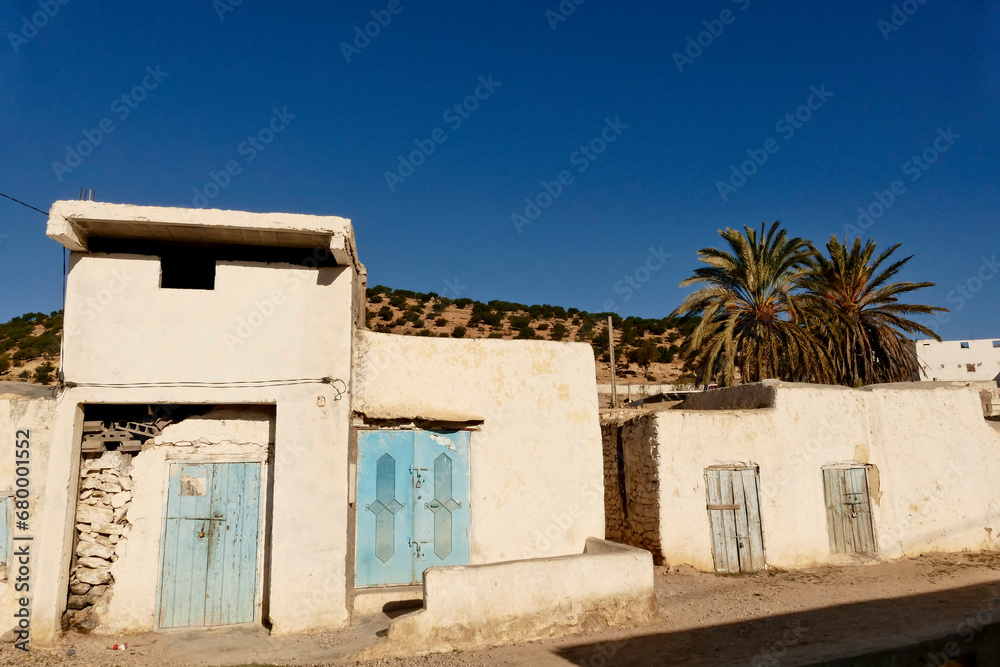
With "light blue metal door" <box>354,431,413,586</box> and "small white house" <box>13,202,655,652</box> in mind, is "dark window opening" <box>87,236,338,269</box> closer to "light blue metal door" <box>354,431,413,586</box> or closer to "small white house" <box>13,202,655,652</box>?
"small white house" <box>13,202,655,652</box>

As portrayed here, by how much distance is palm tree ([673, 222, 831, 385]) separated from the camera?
17.1 meters

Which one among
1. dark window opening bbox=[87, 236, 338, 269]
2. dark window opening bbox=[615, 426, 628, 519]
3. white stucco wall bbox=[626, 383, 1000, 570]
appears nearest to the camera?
dark window opening bbox=[87, 236, 338, 269]

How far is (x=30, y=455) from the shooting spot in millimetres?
7422

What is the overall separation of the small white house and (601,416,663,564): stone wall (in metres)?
2.27

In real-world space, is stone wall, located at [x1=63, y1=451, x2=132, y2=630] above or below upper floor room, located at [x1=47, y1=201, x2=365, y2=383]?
below

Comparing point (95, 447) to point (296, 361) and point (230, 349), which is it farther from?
point (296, 361)

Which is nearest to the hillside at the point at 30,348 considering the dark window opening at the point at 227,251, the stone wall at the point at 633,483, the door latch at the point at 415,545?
the dark window opening at the point at 227,251

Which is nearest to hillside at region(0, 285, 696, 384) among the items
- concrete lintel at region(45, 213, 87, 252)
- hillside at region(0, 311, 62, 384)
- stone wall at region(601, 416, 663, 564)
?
hillside at region(0, 311, 62, 384)

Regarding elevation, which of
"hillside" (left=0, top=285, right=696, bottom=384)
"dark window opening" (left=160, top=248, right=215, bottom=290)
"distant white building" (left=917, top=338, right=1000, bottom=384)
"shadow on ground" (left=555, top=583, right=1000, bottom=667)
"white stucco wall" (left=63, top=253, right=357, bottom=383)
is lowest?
"shadow on ground" (left=555, top=583, right=1000, bottom=667)

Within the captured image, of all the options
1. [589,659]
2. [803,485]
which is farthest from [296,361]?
[803,485]

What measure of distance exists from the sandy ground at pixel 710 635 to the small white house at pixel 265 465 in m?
0.30

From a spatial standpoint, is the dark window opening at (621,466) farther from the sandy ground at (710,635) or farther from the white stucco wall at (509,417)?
the white stucco wall at (509,417)

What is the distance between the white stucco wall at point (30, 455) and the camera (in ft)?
23.7

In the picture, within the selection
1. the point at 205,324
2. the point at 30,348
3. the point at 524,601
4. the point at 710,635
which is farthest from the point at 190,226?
the point at 30,348
